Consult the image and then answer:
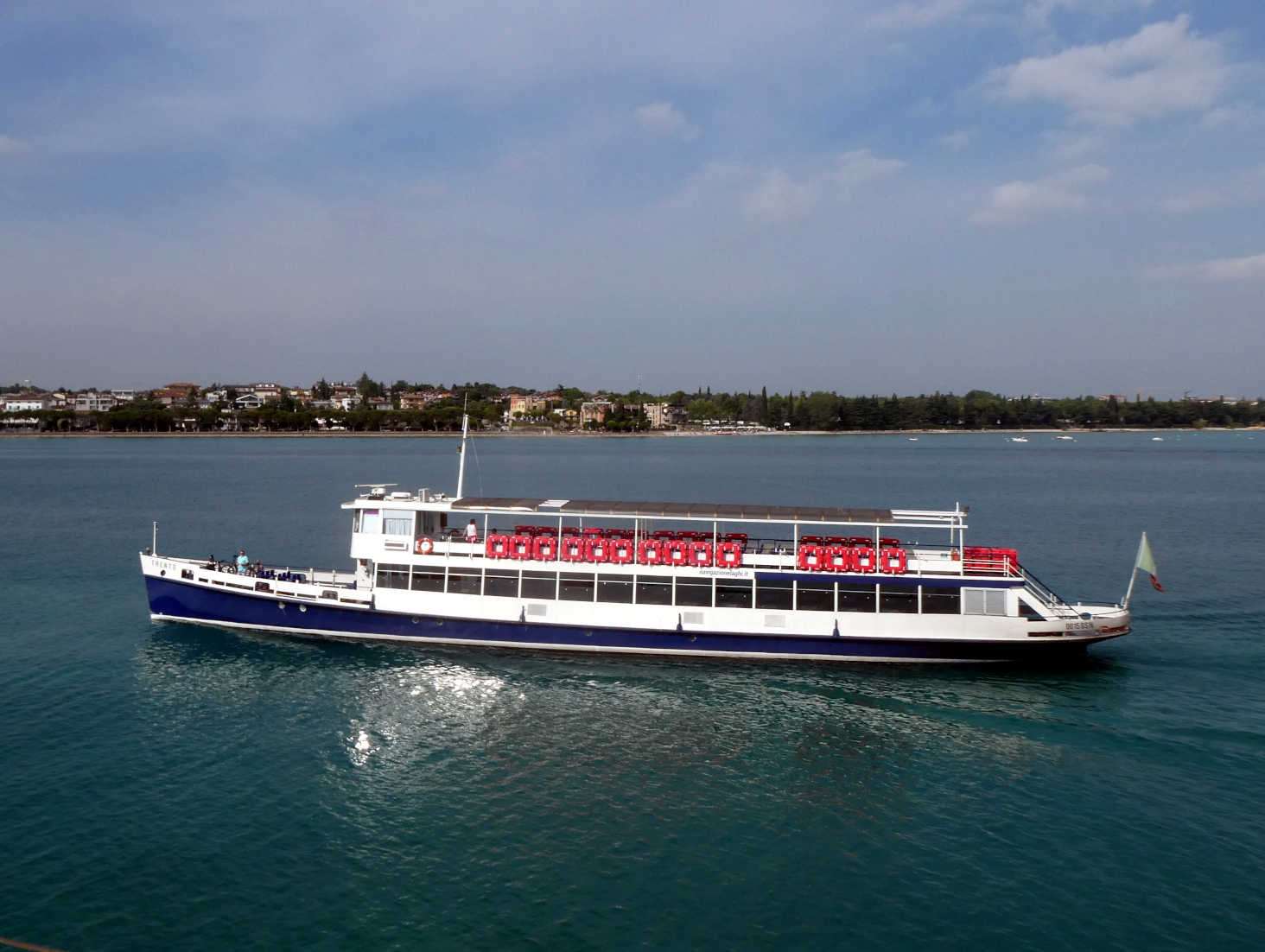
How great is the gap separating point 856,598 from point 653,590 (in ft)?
23.9

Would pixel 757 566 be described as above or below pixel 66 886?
above

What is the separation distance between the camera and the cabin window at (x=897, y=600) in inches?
1217

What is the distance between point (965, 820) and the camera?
2070cm

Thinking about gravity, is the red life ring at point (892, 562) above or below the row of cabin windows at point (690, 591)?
above

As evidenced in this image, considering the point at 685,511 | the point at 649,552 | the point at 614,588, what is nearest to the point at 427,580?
the point at 614,588

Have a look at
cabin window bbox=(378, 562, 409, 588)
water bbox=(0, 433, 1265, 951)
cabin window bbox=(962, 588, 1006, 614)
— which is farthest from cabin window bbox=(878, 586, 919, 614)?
cabin window bbox=(378, 562, 409, 588)

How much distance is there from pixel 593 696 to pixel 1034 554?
120 feet

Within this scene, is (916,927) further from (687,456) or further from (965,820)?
(687,456)

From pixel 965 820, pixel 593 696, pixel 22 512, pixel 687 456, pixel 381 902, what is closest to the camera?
pixel 381 902

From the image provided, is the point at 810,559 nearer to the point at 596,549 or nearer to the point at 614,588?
the point at 614,588

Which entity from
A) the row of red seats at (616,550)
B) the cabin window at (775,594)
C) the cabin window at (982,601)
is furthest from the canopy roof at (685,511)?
the cabin window at (982,601)

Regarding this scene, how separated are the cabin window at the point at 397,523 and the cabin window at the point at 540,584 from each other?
206 inches

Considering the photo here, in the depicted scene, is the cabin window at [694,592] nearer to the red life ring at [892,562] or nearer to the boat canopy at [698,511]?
the boat canopy at [698,511]

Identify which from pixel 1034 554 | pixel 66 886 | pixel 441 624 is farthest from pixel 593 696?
pixel 1034 554
